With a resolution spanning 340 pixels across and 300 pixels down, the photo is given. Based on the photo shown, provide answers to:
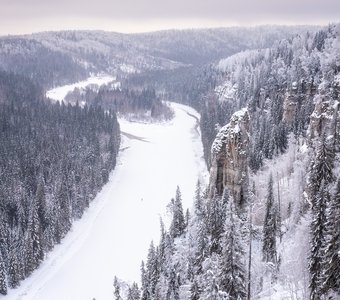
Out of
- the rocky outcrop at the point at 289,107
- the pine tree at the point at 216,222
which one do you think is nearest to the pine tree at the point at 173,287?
the pine tree at the point at 216,222

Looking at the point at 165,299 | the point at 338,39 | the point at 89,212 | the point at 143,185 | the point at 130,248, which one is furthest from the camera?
the point at 338,39

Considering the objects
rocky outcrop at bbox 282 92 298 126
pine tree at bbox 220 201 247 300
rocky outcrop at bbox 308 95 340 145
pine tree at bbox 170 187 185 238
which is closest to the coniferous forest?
pine tree at bbox 220 201 247 300

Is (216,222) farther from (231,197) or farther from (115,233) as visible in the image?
(115,233)

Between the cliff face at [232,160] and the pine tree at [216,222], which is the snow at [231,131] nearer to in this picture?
the cliff face at [232,160]

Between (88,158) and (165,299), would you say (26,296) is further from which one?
(88,158)

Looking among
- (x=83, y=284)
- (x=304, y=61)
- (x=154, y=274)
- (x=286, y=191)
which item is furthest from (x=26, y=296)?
(x=304, y=61)

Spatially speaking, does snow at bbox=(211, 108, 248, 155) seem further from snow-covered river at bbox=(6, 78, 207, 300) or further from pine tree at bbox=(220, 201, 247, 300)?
pine tree at bbox=(220, 201, 247, 300)
